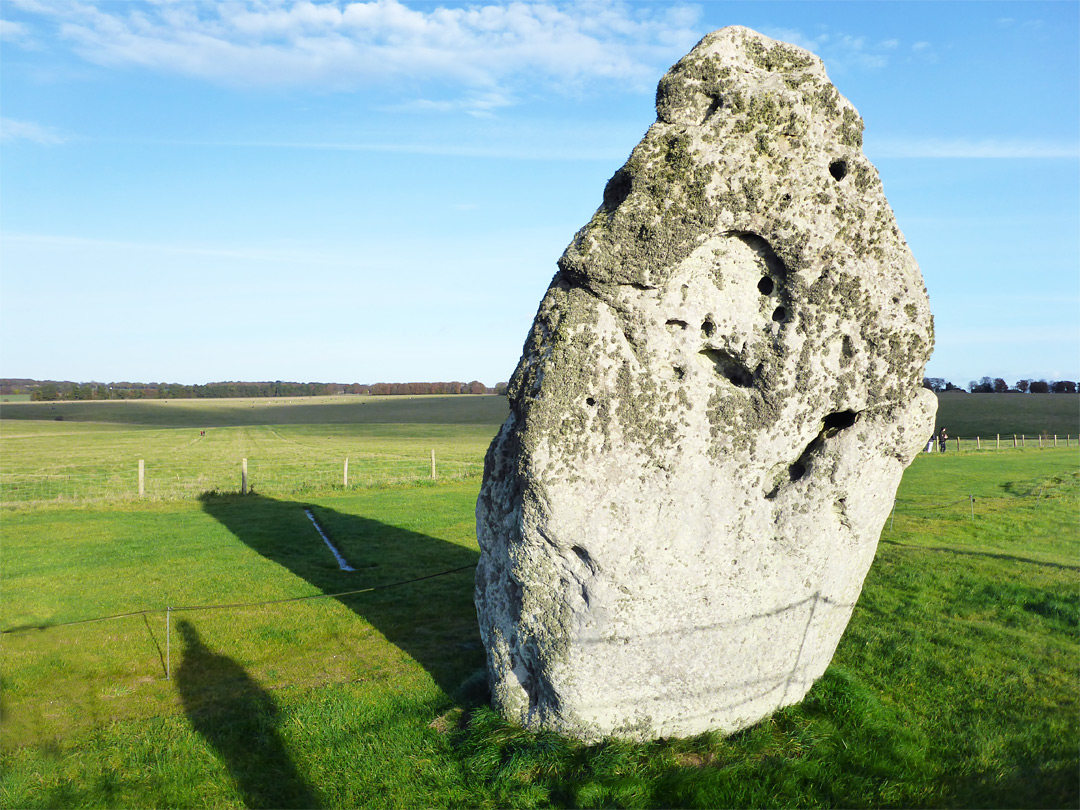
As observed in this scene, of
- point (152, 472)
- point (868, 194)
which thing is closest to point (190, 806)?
point (868, 194)

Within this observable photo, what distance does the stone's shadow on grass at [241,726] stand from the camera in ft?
21.8

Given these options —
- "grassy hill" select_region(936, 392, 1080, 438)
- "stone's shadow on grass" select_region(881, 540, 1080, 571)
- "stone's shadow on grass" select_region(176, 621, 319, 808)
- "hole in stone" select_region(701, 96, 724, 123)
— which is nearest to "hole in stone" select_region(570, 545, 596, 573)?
"stone's shadow on grass" select_region(176, 621, 319, 808)

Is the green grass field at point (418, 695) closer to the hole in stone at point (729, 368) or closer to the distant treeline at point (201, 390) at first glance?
the hole in stone at point (729, 368)

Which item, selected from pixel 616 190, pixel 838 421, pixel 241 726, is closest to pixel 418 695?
pixel 241 726

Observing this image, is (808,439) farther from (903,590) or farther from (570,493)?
(903,590)

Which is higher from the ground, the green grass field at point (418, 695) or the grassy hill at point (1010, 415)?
the grassy hill at point (1010, 415)

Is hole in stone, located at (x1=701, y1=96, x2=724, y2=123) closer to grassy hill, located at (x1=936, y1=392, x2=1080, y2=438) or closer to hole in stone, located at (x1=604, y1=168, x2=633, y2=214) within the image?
hole in stone, located at (x1=604, y1=168, x2=633, y2=214)

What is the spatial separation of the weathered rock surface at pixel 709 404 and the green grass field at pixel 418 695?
81cm

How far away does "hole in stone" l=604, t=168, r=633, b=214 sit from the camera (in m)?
7.05

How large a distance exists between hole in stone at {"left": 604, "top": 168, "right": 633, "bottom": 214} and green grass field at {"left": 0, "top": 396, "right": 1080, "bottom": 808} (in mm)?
5264

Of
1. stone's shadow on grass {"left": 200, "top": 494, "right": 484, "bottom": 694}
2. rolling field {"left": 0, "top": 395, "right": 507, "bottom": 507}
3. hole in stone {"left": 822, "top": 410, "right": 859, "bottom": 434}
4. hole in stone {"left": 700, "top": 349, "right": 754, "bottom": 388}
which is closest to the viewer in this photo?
hole in stone {"left": 700, "top": 349, "right": 754, "bottom": 388}

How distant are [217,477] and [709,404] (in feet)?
113

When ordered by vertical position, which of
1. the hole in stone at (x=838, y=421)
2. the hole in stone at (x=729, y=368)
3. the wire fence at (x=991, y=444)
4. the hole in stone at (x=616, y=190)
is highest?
the hole in stone at (x=616, y=190)

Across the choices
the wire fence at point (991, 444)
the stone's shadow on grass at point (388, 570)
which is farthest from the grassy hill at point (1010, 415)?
the stone's shadow on grass at point (388, 570)
